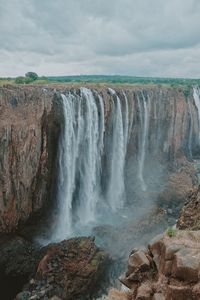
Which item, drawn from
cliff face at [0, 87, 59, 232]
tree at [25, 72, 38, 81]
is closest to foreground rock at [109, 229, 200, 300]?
cliff face at [0, 87, 59, 232]

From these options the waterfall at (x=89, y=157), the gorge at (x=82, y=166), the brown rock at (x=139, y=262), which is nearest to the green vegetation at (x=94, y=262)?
the gorge at (x=82, y=166)

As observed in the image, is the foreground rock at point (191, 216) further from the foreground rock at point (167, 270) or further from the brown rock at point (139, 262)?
the brown rock at point (139, 262)

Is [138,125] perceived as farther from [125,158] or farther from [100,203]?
[100,203]

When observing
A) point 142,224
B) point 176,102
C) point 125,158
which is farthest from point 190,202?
point 176,102

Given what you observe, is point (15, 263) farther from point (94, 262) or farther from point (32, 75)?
point (32, 75)

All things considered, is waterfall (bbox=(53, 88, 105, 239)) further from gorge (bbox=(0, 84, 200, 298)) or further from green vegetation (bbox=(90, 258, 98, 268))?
green vegetation (bbox=(90, 258, 98, 268))

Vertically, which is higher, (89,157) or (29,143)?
(29,143)

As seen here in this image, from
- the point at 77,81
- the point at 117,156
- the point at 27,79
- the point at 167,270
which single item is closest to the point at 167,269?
the point at 167,270
